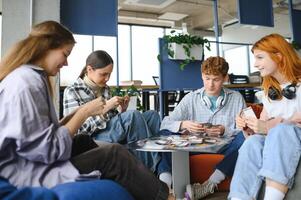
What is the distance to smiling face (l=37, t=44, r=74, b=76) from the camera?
1.27m

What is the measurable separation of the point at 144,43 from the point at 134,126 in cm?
776

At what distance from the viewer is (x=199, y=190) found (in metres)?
2.07

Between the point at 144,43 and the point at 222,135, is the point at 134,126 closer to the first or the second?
the point at 222,135

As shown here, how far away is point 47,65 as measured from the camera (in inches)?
50.0

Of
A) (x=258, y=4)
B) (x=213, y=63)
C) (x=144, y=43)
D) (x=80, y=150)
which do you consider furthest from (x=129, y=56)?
(x=80, y=150)

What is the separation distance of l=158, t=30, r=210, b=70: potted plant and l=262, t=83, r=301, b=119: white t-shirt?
2.29 meters

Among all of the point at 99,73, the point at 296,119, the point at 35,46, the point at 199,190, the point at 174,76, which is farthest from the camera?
the point at 174,76

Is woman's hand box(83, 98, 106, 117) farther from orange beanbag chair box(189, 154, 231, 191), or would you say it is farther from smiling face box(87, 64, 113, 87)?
orange beanbag chair box(189, 154, 231, 191)

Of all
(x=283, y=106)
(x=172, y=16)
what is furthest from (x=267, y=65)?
(x=172, y=16)

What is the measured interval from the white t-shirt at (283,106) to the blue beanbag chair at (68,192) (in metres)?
1.07

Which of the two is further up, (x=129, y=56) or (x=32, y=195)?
(x=129, y=56)

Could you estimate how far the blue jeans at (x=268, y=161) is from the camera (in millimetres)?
1379

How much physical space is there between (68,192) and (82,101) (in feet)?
4.18

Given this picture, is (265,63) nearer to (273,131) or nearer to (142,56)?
(273,131)
